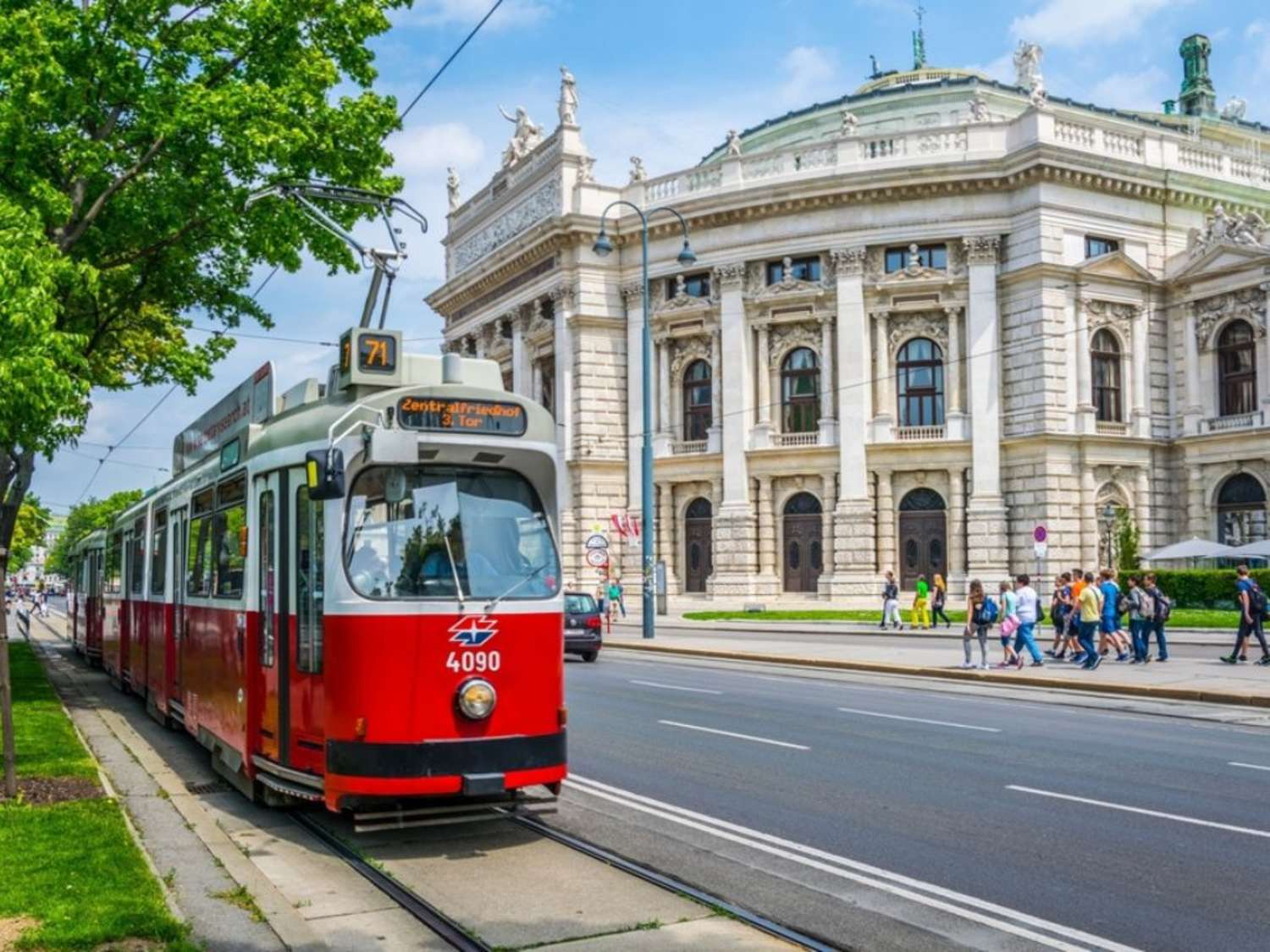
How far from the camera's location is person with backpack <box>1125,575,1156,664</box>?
24.5 meters

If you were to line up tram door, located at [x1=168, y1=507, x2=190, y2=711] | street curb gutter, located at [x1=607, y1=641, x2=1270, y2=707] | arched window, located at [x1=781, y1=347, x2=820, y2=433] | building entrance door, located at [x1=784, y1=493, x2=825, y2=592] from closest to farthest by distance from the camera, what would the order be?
tram door, located at [x1=168, y1=507, x2=190, y2=711] < street curb gutter, located at [x1=607, y1=641, x2=1270, y2=707] < building entrance door, located at [x1=784, y1=493, x2=825, y2=592] < arched window, located at [x1=781, y1=347, x2=820, y2=433]

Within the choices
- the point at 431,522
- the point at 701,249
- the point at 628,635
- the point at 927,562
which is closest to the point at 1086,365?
the point at 927,562

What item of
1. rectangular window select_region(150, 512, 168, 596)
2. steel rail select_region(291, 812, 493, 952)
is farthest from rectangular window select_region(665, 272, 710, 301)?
steel rail select_region(291, 812, 493, 952)

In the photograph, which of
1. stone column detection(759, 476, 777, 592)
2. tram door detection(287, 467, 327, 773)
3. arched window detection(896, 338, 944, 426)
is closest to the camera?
tram door detection(287, 467, 327, 773)

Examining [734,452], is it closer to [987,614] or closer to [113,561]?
[987,614]

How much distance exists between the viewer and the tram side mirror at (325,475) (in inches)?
317

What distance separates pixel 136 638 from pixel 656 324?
→ 34847 mm

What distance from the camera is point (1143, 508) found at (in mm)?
43594

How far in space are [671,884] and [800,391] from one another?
40889mm

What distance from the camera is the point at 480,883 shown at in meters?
7.83

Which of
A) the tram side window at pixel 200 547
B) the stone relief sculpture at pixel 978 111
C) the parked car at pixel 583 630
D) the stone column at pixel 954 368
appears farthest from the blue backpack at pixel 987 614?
the stone relief sculpture at pixel 978 111

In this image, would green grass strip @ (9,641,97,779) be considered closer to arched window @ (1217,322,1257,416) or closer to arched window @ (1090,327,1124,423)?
arched window @ (1090,327,1124,423)

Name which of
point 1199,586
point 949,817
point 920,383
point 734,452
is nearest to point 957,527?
point 920,383

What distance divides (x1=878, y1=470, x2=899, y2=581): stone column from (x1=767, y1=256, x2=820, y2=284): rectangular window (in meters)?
7.81
